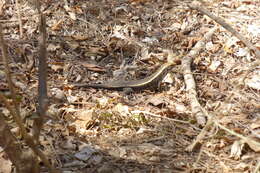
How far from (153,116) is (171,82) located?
3.00 ft

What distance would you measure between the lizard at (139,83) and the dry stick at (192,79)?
9.4 inches

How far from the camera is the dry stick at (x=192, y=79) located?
3.65 metres

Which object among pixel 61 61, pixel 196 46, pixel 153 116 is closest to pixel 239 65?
pixel 196 46

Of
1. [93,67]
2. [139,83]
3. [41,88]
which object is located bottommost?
[139,83]

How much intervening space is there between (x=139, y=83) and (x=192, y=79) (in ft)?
1.82

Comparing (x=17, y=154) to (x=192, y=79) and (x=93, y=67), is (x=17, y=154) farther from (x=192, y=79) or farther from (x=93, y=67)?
(x=192, y=79)

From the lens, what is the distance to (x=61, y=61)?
457 cm

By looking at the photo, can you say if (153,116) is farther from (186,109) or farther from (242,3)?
(242,3)

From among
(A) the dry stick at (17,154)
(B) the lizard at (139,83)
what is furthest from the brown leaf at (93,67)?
(A) the dry stick at (17,154)

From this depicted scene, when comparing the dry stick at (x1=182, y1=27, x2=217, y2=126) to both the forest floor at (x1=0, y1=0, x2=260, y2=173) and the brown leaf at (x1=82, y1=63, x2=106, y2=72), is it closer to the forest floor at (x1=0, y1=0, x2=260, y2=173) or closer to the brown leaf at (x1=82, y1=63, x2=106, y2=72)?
the forest floor at (x1=0, y1=0, x2=260, y2=173)

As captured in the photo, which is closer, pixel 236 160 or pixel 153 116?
pixel 236 160

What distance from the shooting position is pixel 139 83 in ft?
14.5

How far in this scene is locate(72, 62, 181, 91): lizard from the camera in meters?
4.24

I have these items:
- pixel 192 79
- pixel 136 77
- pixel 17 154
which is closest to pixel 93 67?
pixel 136 77
